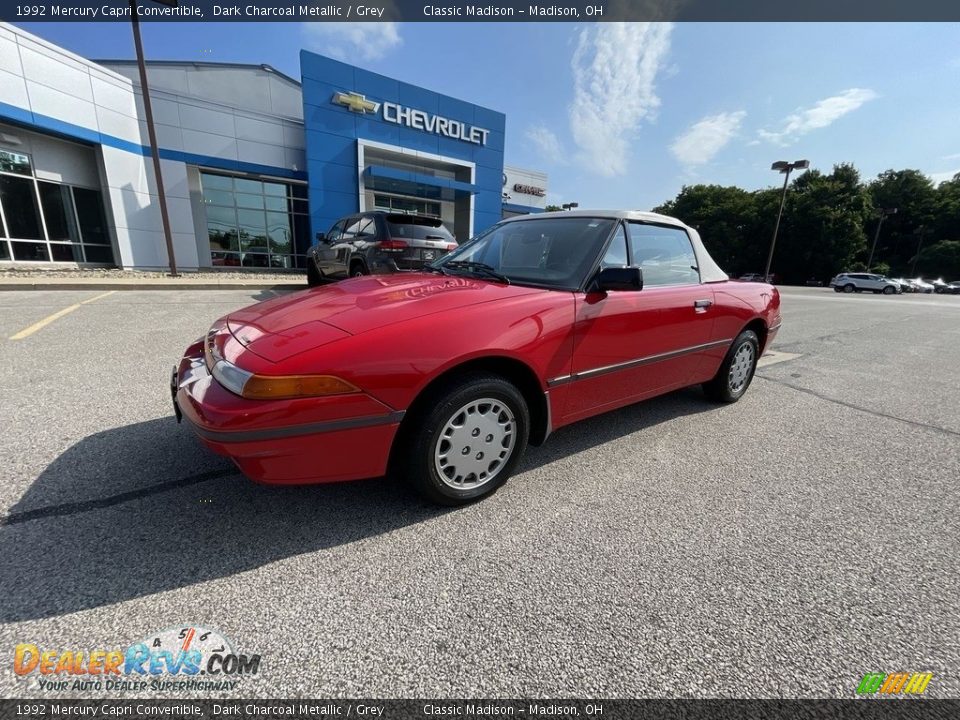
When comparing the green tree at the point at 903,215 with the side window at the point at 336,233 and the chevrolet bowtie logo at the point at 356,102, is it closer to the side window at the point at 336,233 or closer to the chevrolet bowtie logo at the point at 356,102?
the chevrolet bowtie logo at the point at 356,102

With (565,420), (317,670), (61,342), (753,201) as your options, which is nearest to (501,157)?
(61,342)

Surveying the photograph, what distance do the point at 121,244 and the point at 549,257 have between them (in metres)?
16.1

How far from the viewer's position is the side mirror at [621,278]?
2.34 m

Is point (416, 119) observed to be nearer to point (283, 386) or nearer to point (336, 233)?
point (336, 233)

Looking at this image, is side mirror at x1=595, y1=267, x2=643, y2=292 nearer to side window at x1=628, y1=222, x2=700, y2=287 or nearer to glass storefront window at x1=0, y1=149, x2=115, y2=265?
side window at x1=628, y1=222, x2=700, y2=287

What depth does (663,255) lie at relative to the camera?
10.5 ft

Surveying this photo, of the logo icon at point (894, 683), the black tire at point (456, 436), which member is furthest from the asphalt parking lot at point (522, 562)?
the black tire at point (456, 436)

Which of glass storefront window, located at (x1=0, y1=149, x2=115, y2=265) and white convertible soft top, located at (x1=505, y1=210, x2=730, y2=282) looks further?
glass storefront window, located at (x1=0, y1=149, x2=115, y2=265)

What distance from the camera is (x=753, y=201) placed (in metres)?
51.0

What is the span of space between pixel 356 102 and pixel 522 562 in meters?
18.6

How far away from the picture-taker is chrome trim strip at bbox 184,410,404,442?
65.1 inches

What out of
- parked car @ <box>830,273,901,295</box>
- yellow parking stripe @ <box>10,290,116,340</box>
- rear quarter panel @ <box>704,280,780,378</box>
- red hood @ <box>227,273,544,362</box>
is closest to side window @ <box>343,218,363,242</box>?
yellow parking stripe @ <box>10,290,116,340</box>

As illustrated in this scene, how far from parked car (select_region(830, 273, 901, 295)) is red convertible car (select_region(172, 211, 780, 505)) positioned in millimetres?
40053

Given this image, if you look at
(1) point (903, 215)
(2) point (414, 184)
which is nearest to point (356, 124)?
(2) point (414, 184)
